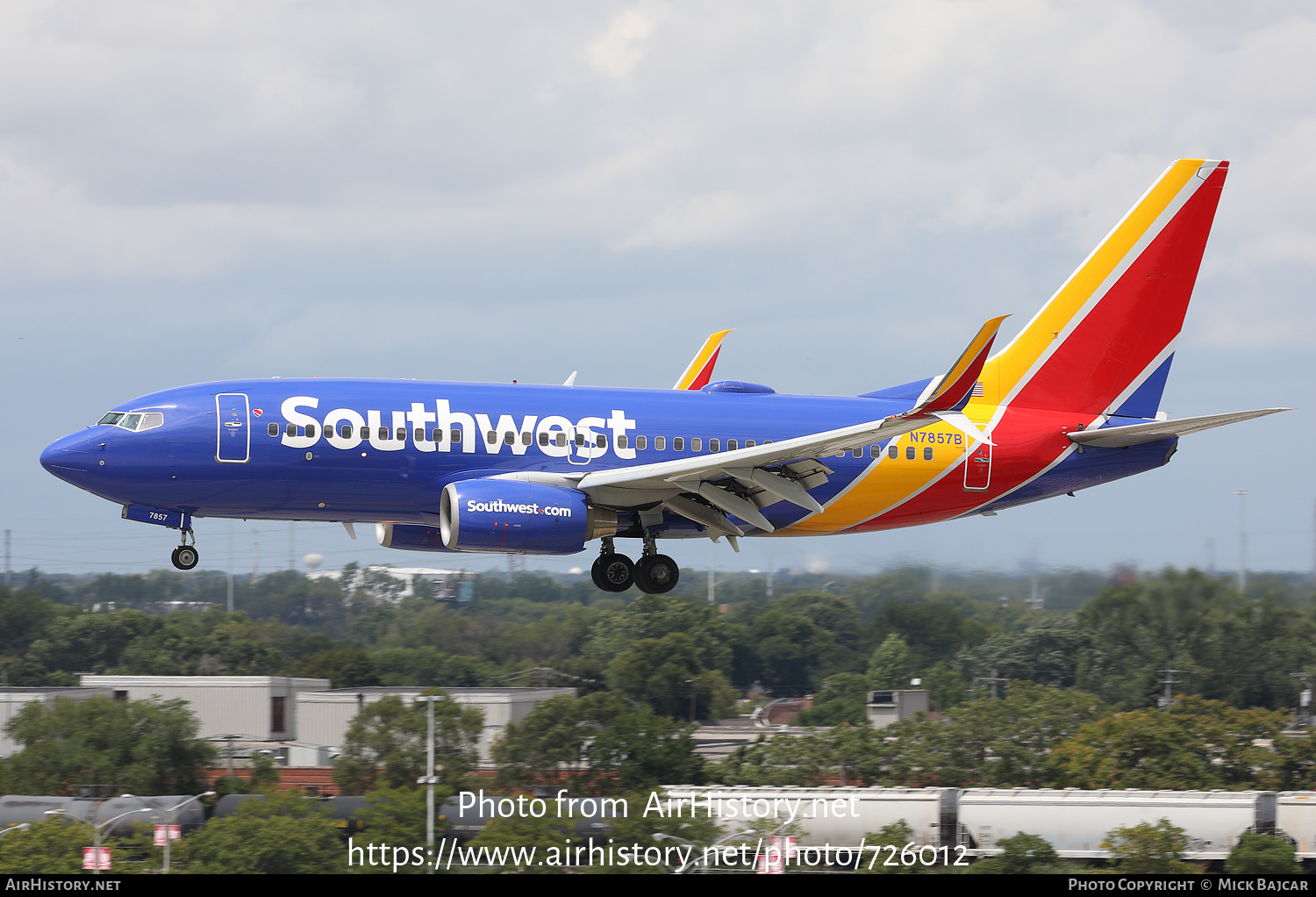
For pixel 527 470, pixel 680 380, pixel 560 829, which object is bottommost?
pixel 560 829

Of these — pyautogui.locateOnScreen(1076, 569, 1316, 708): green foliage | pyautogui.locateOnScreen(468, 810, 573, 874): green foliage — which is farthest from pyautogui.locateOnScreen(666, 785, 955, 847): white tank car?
pyautogui.locateOnScreen(1076, 569, 1316, 708): green foliage

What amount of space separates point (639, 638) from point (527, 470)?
86.5 m

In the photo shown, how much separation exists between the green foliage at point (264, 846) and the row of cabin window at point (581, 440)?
27947 millimetres

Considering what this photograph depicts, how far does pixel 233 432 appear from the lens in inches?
1321

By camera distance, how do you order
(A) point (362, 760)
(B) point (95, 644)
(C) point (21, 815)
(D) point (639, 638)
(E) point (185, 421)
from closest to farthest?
(E) point (185, 421), (C) point (21, 815), (A) point (362, 760), (D) point (639, 638), (B) point (95, 644)

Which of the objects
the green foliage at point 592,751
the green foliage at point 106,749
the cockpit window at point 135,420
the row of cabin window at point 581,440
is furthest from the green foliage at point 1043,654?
the cockpit window at point 135,420

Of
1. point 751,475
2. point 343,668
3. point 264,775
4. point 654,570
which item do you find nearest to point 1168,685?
point 343,668

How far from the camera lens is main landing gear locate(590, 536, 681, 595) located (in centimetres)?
3716

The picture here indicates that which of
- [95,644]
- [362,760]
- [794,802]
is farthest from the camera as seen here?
[95,644]

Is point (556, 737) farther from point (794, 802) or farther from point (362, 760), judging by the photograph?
point (794, 802)

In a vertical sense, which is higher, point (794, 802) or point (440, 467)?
point (440, 467)

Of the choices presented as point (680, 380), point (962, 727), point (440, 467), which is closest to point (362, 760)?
point (962, 727)

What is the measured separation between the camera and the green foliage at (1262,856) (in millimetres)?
54094

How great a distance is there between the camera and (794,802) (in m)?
59.2
